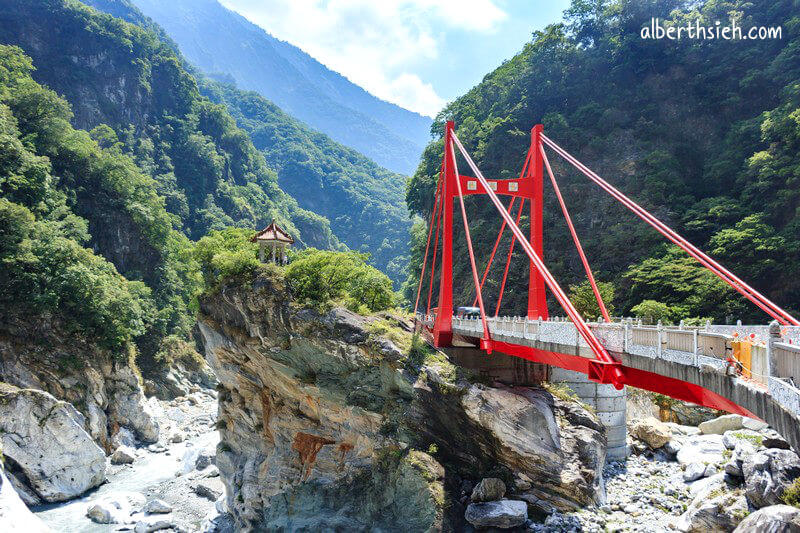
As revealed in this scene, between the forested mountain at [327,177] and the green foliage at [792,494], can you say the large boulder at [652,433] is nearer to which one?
the green foliage at [792,494]

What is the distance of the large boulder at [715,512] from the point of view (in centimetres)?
1334

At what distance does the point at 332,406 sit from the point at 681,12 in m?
44.5

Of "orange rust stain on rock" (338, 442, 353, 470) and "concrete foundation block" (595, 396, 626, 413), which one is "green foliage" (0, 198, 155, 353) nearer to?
"orange rust stain on rock" (338, 442, 353, 470)

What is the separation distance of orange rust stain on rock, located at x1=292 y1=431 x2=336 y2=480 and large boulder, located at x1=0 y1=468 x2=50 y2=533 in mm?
11548

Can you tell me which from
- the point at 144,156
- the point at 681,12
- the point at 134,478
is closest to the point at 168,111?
the point at 144,156

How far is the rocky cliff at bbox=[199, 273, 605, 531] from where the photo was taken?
16.8 metres

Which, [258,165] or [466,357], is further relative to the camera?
[258,165]

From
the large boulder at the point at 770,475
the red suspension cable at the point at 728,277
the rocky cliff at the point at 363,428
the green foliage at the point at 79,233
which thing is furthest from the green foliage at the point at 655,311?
the green foliage at the point at 79,233

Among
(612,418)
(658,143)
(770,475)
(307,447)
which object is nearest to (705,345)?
(770,475)

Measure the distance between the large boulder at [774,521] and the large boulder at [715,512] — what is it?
131 cm

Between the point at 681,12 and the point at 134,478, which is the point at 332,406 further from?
the point at 681,12

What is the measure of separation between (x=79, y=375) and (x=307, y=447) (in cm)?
1801

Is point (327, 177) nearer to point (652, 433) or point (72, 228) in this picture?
point (72, 228)

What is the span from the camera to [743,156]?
1304 inches
